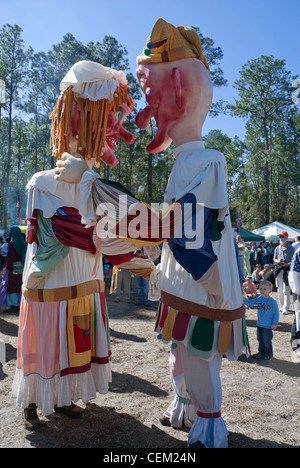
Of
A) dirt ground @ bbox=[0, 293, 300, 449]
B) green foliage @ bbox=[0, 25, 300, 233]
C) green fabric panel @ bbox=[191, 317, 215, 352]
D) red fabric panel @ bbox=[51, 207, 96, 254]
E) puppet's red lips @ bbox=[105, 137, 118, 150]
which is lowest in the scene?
dirt ground @ bbox=[0, 293, 300, 449]

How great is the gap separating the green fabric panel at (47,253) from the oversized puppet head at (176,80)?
106 centimetres

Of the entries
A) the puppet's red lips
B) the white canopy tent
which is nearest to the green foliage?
the white canopy tent

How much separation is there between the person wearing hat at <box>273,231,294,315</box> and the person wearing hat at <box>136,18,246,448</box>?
528 centimetres

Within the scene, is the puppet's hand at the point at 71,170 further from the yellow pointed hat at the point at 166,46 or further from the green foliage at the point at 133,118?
the green foliage at the point at 133,118

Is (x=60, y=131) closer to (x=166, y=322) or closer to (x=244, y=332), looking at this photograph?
(x=166, y=322)

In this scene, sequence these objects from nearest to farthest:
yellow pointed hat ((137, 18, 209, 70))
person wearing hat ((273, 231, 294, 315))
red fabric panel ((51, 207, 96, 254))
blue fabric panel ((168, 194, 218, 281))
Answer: blue fabric panel ((168, 194, 218, 281)), yellow pointed hat ((137, 18, 209, 70)), red fabric panel ((51, 207, 96, 254)), person wearing hat ((273, 231, 294, 315))

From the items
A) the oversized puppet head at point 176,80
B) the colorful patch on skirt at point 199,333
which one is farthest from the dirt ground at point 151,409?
the oversized puppet head at point 176,80

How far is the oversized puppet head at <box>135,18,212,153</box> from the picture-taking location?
220cm

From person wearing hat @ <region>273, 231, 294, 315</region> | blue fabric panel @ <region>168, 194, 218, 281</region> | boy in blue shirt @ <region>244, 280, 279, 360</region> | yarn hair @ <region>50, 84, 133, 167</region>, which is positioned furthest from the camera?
person wearing hat @ <region>273, 231, 294, 315</region>

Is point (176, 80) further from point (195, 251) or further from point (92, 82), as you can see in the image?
point (195, 251)

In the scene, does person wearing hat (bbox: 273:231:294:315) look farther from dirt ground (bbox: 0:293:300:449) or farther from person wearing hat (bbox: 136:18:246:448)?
person wearing hat (bbox: 136:18:246:448)

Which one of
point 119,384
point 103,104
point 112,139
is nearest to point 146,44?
point 103,104

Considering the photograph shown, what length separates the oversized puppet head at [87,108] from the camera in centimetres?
246

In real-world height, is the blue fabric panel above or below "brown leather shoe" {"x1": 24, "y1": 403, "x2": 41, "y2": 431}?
above
